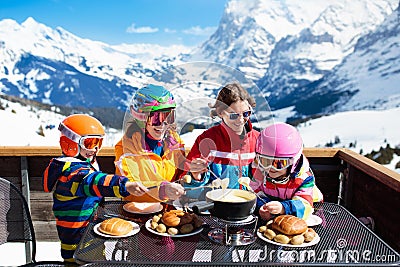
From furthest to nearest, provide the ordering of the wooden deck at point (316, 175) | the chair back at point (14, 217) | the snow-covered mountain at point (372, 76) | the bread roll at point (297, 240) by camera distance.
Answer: the snow-covered mountain at point (372, 76) → the wooden deck at point (316, 175) → the chair back at point (14, 217) → the bread roll at point (297, 240)

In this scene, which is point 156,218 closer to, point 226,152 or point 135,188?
point 135,188

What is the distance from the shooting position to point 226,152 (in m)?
2.14

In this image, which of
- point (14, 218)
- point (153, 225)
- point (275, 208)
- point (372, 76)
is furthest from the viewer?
point (372, 76)

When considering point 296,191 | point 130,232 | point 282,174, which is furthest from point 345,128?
point 130,232

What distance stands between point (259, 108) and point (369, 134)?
7708cm

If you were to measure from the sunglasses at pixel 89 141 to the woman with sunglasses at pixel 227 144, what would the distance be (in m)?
0.49

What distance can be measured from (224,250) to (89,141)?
915mm

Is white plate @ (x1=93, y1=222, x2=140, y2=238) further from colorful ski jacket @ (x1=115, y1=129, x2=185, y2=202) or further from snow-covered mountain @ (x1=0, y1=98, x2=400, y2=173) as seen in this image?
snow-covered mountain @ (x1=0, y1=98, x2=400, y2=173)

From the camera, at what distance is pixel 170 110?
1.97 meters

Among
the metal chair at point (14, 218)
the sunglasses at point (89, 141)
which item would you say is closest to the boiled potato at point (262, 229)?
the sunglasses at point (89, 141)

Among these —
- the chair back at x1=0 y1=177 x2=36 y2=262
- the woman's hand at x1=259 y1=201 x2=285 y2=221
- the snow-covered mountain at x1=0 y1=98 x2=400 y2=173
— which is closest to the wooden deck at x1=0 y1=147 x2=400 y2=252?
the chair back at x1=0 y1=177 x2=36 y2=262

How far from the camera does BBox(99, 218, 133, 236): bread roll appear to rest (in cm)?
185

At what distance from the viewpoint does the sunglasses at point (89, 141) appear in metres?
2.18

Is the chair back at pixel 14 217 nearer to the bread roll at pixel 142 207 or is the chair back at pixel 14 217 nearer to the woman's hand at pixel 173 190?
the bread roll at pixel 142 207
